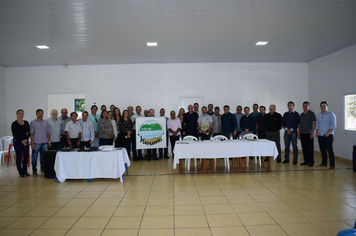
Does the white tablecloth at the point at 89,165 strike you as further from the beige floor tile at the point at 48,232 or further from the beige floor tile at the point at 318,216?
the beige floor tile at the point at 318,216

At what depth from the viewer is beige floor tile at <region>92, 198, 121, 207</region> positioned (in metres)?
3.69

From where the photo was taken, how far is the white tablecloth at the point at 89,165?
16.2 feet

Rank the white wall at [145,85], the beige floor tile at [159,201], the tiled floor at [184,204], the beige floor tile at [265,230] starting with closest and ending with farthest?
the beige floor tile at [265,230]
the tiled floor at [184,204]
the beige floor tile at [159,201]
the white wall at [145,85]

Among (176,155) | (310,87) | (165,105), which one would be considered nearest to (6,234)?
(176,155)

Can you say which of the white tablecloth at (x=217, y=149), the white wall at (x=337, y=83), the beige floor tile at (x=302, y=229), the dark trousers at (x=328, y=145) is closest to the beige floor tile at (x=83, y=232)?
the beige floor tile at (x=302, y=229)

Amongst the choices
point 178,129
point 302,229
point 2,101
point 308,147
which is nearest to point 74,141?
point 178,129

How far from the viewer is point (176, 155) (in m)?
5.48

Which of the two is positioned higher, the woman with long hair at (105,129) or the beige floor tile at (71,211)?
the woman with long hair at (105,129)

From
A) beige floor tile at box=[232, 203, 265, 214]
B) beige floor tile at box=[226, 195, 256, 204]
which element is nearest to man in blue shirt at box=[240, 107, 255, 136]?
beige floor tile at box=[226, 195, 256, 204]

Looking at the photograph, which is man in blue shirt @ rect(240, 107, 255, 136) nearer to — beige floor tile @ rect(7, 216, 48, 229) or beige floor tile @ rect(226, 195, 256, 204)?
beige floor tile @ rect(226, 195, 256, 204)

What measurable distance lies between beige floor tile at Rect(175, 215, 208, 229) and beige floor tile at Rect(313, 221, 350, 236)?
1415 millimetres

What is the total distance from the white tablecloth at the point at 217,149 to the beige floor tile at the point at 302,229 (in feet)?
8.91

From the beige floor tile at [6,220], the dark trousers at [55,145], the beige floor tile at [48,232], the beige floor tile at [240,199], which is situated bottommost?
the beige floor tile at [6,220]

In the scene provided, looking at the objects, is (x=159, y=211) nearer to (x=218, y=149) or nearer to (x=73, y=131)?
(x=218, y=149)
